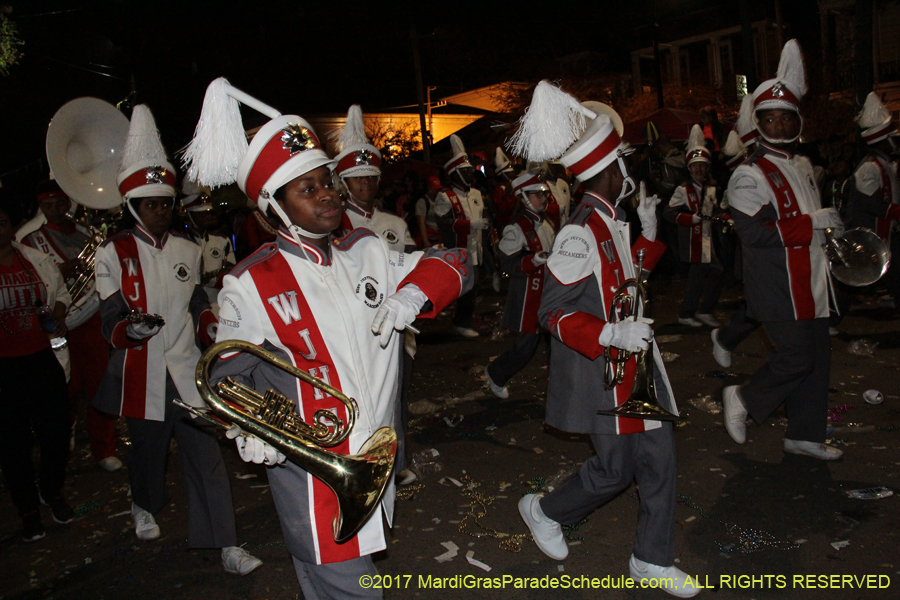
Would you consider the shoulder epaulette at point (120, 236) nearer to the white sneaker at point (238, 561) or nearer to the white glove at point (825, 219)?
the white sneaker at point (238, 561)

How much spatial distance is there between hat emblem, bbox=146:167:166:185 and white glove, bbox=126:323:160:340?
0.94m

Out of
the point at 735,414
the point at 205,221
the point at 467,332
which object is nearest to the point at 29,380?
the point at 205,221

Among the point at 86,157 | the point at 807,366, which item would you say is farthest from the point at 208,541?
the point at 807,366

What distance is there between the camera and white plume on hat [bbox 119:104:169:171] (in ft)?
14.7

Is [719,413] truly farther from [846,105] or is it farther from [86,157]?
[846,105]

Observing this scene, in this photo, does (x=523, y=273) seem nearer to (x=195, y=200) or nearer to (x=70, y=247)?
(x=195, y=200)

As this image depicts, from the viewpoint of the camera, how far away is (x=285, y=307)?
265cm

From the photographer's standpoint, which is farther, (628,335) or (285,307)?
(628,335)

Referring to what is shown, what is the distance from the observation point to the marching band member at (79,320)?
604 centimetres

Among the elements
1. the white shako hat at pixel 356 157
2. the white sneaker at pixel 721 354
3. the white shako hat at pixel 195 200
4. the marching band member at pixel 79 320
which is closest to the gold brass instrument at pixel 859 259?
the white sneaker at pixel 721 354

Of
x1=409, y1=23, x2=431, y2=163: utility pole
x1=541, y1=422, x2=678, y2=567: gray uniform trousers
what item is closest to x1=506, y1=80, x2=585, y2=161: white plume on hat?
x1=541, y1=422, x2=678, y2=567: gray uniform trousers

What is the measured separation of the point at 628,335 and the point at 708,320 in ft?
22.7

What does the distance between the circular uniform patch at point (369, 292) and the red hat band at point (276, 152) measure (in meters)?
0.52

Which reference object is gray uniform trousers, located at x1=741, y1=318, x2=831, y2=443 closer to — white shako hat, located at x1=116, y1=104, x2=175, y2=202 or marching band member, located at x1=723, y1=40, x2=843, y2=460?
marching band member, located at x1=723, y1=40, x2=843, y2=460
